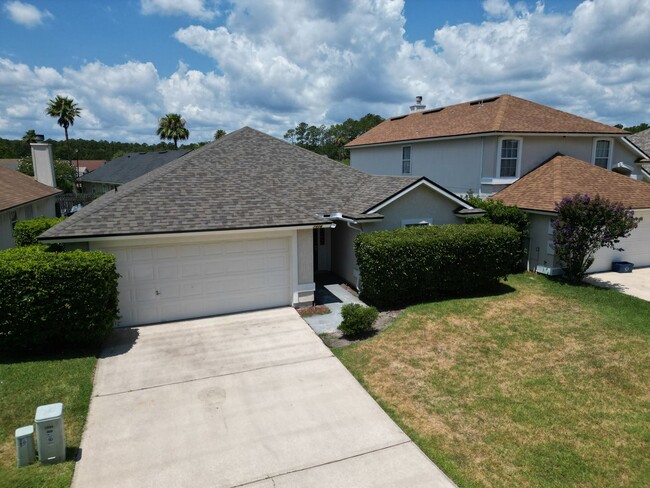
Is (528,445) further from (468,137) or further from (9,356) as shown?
→ (468,137)

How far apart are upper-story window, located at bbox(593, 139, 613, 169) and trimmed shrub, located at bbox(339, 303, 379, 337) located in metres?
18.3

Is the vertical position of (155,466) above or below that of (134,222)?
below

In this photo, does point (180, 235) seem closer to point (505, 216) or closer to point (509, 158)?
point (505, 216)

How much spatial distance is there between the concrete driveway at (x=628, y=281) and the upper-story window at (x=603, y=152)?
7.70 metres

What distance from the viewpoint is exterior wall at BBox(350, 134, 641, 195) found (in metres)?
20.0

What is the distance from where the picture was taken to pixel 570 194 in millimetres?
16562

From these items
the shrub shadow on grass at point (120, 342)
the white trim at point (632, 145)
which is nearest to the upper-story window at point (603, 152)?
the white trim at point (632, 145)

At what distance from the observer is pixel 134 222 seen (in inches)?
432

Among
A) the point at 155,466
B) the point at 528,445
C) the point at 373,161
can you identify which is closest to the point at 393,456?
the point at 528,445

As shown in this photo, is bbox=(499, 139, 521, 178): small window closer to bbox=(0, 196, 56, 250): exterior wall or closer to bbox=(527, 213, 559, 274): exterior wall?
bbox=(527, 213, 559, 274): exterior wall

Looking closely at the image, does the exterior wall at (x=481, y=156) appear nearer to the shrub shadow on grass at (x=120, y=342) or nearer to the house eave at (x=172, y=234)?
the house eave at (x=172, y=234)

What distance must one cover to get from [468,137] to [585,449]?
17.0m

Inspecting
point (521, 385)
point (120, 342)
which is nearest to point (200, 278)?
point (120, 342)

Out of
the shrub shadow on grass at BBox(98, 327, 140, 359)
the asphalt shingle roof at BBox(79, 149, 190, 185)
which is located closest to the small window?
the shrub shadow on grass at BBox(98, 327, 140, 359)
